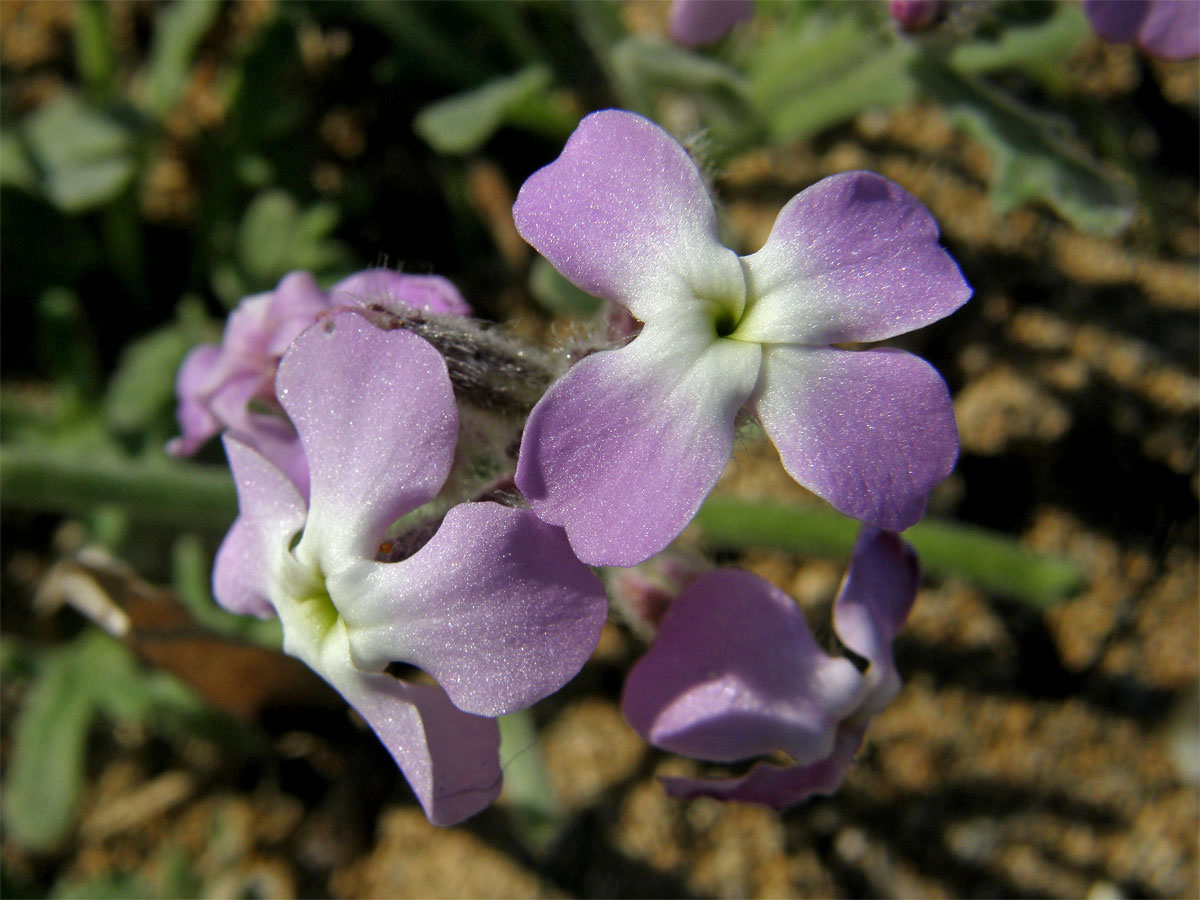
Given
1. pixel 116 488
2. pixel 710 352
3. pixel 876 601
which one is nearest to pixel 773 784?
pixel 876 601

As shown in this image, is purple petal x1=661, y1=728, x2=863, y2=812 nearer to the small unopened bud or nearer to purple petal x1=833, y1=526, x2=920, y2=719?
purple petal x1=833, y1=526, x2=920, y2=719

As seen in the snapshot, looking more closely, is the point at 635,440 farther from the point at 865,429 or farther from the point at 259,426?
the point at 259,426

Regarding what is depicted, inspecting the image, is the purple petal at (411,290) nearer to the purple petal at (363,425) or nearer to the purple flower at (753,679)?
the purple petal at (363,425)

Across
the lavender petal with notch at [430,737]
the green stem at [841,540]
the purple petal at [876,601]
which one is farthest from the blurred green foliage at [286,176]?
the lavender petal with notch at [430,737]

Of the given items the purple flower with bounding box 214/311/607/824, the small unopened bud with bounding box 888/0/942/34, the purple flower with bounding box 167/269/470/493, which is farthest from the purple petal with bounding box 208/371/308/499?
the small unopened bud with bounding box 888/0/942/34

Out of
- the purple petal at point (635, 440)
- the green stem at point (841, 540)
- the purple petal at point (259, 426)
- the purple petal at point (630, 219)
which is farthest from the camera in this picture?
the green stem at point (841, 540)
